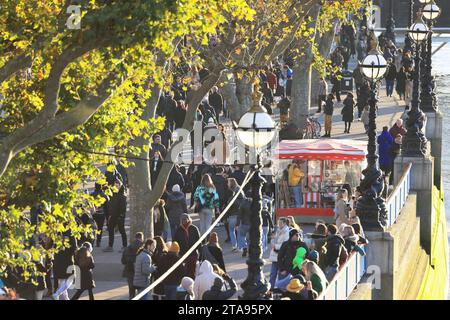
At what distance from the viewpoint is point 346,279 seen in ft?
64.8

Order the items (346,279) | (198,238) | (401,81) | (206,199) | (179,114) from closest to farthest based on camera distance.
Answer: (346,279)
(198,238)
(206,199)
(179,114)
(401,81)

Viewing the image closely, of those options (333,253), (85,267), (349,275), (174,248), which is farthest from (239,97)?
(349,275)

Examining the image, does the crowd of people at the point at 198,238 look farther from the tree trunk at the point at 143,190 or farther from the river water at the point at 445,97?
the river water at the point at 445,97

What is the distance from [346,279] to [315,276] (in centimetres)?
85

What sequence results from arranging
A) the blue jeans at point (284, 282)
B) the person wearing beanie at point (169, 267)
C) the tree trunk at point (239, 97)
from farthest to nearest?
the tree trunk at point (239, 97), the person wearing beanie at point (169, 267), the blue jeans at point (284, 282)

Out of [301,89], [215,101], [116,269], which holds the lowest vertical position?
[116,269]

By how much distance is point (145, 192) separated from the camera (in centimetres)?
2619

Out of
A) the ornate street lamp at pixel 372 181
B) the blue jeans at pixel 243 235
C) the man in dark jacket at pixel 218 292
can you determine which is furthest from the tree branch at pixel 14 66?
the blue jeans at pixel 243 235

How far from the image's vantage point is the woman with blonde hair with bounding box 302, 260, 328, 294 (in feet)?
62.3

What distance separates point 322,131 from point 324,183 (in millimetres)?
14222

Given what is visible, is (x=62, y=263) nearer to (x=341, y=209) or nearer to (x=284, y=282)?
(x=284, y=282)

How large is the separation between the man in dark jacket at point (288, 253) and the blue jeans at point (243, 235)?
502cm

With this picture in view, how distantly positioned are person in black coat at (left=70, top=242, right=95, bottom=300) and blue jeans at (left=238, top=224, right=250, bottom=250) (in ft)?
14.8

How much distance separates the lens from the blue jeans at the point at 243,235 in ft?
87.7
